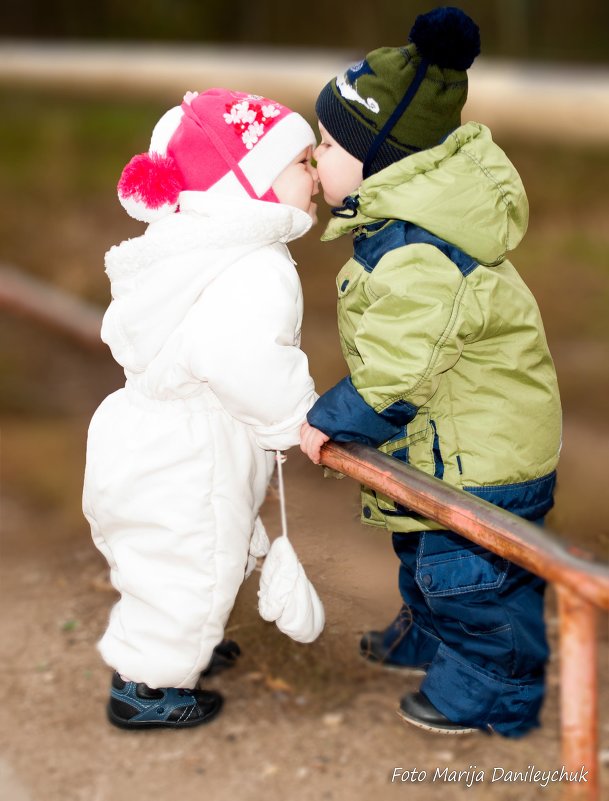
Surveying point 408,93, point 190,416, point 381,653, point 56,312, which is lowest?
point 56,312

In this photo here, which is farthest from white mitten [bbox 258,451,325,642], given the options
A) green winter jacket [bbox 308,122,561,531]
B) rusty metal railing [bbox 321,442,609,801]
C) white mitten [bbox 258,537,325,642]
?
rusty metal railing [bbox 321,442,609,801]

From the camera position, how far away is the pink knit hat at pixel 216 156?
200cm

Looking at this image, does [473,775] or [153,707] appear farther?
[153,707]

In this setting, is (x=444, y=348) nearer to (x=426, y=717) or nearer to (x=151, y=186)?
(x=151, y=186)

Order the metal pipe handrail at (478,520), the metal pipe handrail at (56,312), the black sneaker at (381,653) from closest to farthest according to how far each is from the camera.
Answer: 1. the metal pipe handrail at (478,520)
2. the black sneaker at (381,653)
3. the metal pipe handrail at (56,312)

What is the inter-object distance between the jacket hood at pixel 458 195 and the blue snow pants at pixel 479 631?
59 cm

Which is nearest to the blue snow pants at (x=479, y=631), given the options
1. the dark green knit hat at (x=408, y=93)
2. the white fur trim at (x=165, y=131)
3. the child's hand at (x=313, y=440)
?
the child's hand at (x=313, y=440)

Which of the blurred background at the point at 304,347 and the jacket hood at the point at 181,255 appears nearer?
the jacket hood at the point at 181,255

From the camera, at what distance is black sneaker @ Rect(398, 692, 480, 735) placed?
220 cm

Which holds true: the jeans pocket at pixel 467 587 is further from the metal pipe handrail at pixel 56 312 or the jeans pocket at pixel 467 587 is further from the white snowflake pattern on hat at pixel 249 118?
the metal pipe handrail at pixel 56 312

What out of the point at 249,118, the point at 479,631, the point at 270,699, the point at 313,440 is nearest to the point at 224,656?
the point at 270,699

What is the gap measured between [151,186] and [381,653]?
3.87 feet

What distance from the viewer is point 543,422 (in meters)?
2.10

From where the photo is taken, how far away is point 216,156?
2008 mm
